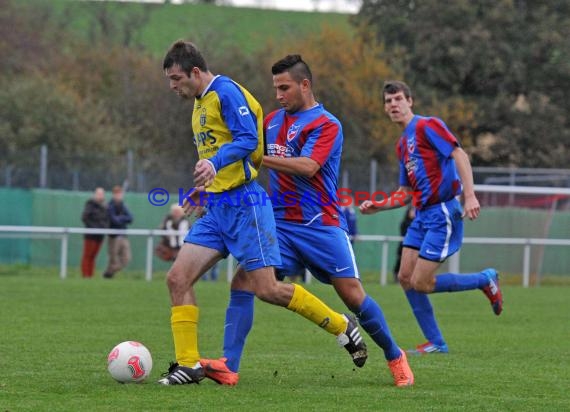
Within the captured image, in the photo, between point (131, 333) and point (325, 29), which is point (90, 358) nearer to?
point (131, 333)

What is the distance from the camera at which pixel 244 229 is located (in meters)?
7.26

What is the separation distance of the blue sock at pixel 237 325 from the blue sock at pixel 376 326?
731 millimetres

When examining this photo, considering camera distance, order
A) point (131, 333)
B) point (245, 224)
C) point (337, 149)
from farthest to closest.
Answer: point (131, 333) → point (337, 149) → point (245, 224)


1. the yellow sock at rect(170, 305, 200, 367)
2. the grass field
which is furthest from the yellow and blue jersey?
the grass field

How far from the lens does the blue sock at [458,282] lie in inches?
403

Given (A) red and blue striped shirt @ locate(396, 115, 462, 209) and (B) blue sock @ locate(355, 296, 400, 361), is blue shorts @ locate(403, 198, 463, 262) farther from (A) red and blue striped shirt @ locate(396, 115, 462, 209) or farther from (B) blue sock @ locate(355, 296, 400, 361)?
(B) blue sock @ locate(355, 296, 400, 361)

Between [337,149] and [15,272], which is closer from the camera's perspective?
[337,149]

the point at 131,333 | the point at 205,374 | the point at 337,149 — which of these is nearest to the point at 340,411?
the point at 205,374

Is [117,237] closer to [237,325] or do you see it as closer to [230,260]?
[230,260]

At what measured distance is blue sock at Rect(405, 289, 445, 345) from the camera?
33.4 ft

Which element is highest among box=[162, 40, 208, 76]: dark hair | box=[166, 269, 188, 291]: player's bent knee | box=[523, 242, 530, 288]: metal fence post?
box=[162, 40, 208, 76]: dark hair

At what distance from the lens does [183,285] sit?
728 centimetres

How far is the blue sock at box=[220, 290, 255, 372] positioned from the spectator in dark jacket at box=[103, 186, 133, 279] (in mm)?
15186

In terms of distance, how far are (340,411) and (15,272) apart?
62.8 feet
